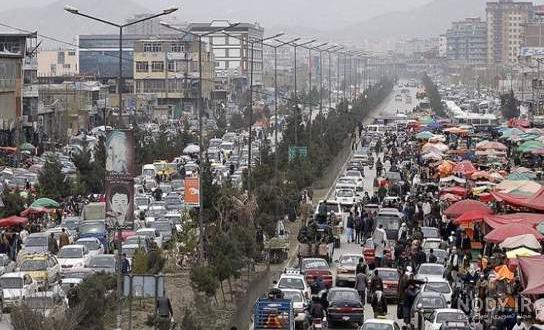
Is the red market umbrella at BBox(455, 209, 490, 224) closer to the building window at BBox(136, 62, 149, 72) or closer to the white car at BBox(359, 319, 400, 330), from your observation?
the white car at BBox(359, 319, 400, 330)

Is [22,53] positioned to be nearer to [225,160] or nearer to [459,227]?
[225,160]

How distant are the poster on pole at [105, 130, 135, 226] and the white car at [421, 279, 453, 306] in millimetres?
7523

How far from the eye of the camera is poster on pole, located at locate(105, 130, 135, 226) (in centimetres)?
2300

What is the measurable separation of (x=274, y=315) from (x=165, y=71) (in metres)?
106

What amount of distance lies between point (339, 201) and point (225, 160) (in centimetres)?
2387

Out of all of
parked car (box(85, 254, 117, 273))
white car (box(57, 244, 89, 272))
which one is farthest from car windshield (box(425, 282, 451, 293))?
white car (box(57, 244, 89, 272))

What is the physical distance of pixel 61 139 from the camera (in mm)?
88688

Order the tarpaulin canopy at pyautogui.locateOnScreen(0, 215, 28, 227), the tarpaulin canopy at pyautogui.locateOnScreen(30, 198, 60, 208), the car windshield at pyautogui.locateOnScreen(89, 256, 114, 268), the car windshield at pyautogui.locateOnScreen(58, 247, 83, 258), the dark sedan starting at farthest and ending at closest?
the tarpaulin canopy at pyautogui.locateOnScreen(30, 198, 60, 208)
the tarpaulin canopy at pyautogui.locateOnScreen(0, 215, 28, 227)
the car windshield at pyautogui.locateOnScreen(58, 247, 83, 258)
the car windshield at pyautogui.locateOnScreen(89, 256, 114, 268)
the dark sedan

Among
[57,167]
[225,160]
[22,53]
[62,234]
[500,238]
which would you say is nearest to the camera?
[500,238]

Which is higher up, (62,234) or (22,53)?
(22,53)

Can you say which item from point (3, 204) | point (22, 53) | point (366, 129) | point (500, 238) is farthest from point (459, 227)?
point (366, 129)

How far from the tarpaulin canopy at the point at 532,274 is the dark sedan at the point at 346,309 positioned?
3.11 metres

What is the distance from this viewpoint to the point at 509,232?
32.0 metres

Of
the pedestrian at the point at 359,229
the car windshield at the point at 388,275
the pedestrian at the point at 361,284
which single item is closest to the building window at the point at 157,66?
the pedestrian at the point at 359,229
